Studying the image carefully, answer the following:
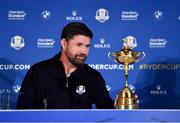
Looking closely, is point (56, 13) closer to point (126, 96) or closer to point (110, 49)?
point (110, 49)

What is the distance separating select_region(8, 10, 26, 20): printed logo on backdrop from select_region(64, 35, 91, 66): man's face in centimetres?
80

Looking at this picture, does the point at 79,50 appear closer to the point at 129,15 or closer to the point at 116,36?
the point at 116,36

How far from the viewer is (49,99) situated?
95.2 inches

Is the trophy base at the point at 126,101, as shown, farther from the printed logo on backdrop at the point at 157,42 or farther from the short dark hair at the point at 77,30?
the printed logo on backdrop at the point at 157,42

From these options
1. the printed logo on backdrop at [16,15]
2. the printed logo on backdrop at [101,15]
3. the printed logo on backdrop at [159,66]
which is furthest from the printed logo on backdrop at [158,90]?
the printed logo on backdrop at [16,15]

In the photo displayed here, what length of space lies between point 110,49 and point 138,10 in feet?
1.36

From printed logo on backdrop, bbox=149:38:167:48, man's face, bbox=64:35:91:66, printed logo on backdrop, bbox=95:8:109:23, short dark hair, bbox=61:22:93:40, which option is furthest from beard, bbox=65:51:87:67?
printed logo on backdrop, bbox=149:38:167:48

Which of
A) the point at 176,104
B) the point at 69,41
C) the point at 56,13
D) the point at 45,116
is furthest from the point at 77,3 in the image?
the point at 45,116

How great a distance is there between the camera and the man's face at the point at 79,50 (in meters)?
2.58

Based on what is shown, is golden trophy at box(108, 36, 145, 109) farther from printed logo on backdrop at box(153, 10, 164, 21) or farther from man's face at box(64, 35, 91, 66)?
printed logo on backdrop at box(153, 10, 164, 21)

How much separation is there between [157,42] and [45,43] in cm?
96

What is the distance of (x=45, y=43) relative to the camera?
10.6 feet

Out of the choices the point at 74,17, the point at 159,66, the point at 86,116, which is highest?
the point at 74,17

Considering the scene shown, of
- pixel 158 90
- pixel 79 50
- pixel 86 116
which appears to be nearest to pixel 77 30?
pixel 79 50
